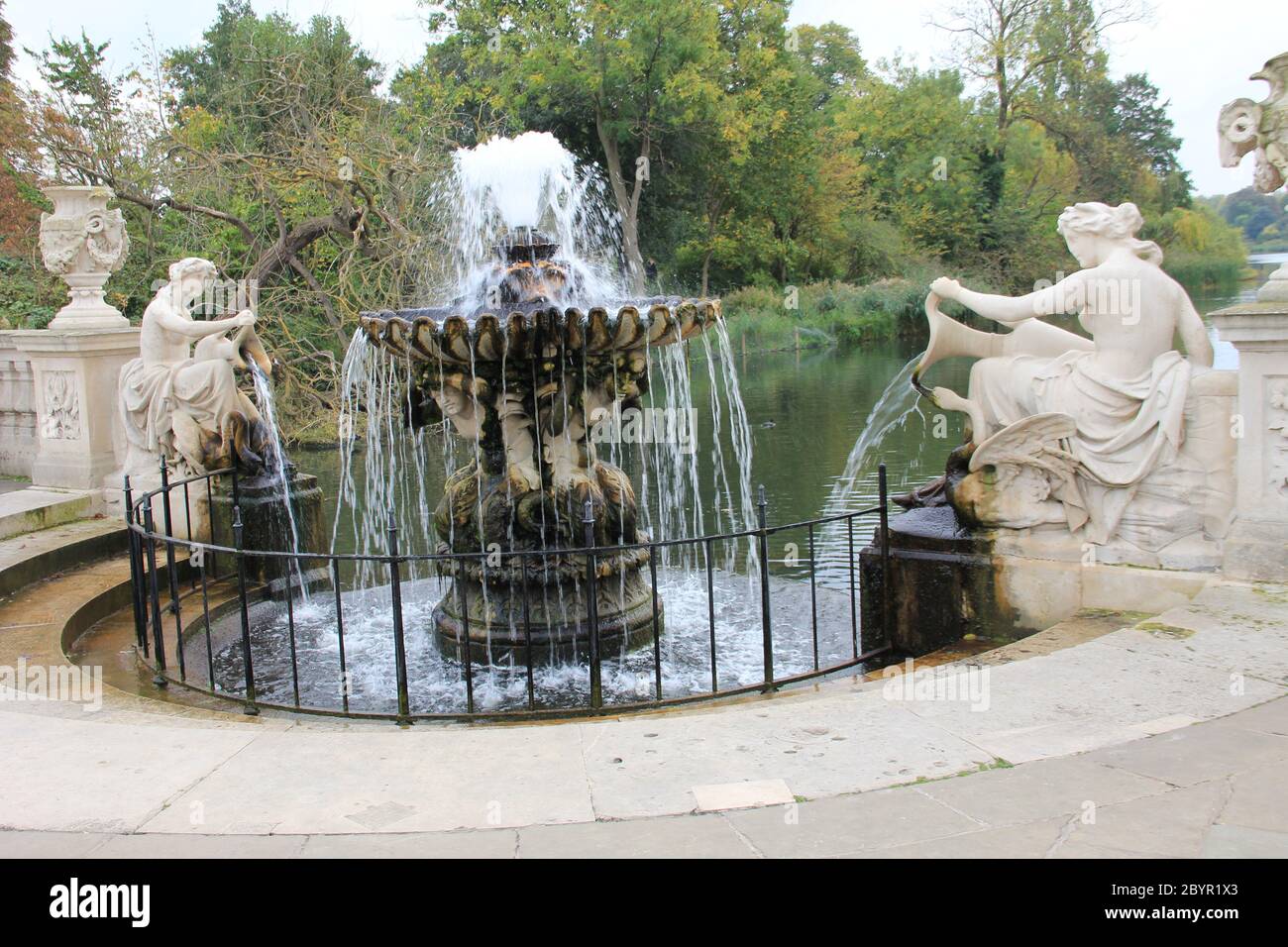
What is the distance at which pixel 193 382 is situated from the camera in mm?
8898

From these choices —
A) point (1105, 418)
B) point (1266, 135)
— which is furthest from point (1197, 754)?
point (1266, 135)

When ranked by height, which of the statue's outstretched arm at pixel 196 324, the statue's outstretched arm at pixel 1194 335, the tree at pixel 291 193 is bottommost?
the statue's outstretched arm at pixel 1194 335

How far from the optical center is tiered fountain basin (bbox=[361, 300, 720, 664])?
7.11m

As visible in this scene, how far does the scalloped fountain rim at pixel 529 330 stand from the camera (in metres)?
6.61

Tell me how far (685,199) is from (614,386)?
34.0 m

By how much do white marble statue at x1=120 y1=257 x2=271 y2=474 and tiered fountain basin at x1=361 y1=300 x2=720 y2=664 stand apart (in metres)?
1.99

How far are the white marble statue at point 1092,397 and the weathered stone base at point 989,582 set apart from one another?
15cm

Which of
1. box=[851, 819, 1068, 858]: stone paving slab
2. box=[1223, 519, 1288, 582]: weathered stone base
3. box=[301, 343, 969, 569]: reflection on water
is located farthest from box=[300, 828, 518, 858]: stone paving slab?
box=[301, 343, 969, 569]: reflection on water

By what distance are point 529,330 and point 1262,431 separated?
3.84 m

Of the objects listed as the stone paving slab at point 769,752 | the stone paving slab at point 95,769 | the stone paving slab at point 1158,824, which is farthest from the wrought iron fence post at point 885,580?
the stone paving slab at point 95,769

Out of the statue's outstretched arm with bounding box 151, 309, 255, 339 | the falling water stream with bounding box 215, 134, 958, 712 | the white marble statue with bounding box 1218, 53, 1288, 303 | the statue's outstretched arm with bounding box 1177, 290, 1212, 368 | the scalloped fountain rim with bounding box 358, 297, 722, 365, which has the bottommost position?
Result: the falling water stream with bounding box 215, 134, 958, 712

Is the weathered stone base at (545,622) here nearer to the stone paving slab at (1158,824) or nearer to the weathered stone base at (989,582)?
the weathered stone base at (989,582)

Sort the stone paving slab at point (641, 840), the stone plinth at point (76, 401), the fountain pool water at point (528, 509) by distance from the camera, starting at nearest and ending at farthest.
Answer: the stone paving slab at point (641, 840)
the fountain pool water at point (528, 509)
the stone plinth at point (76, 401)

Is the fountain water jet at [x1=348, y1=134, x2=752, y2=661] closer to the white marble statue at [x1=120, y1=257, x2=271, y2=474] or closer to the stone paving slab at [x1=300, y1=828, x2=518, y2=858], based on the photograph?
the white marble statue at [x1=120, y1=257, x2=271, y2=474]
